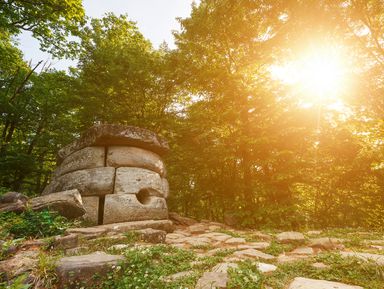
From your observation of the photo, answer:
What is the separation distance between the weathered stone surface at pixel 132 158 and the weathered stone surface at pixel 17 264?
203 inches

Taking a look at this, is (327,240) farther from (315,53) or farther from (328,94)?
(328,94)

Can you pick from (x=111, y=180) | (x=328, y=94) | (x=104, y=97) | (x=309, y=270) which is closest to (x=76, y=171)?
(x=111, y=180)

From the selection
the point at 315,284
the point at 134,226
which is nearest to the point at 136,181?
the point at 134,226

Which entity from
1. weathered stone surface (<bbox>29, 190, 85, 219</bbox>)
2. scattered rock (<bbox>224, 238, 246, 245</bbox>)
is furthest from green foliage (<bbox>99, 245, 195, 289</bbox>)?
weathered stone surface (<bbox>29, 190, 85, 219</bbox>)

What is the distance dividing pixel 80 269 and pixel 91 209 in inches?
196

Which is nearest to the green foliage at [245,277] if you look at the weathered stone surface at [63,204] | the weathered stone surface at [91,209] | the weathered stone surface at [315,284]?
the weathered stone surface at [315,284]

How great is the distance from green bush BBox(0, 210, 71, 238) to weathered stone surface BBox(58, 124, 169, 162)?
3634mm

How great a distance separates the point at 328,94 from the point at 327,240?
23.2ft

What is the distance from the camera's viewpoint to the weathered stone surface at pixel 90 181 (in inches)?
322

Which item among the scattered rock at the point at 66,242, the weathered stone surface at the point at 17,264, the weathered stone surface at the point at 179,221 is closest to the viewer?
the weathered stone surface at the point at 17,264

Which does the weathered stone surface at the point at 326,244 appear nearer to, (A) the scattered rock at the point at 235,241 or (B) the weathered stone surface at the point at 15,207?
(A) the scattered rock at the point at 235,241

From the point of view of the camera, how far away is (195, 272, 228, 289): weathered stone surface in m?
2.94

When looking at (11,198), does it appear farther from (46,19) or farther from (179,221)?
(46,19)

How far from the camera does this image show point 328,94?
9.96 m
